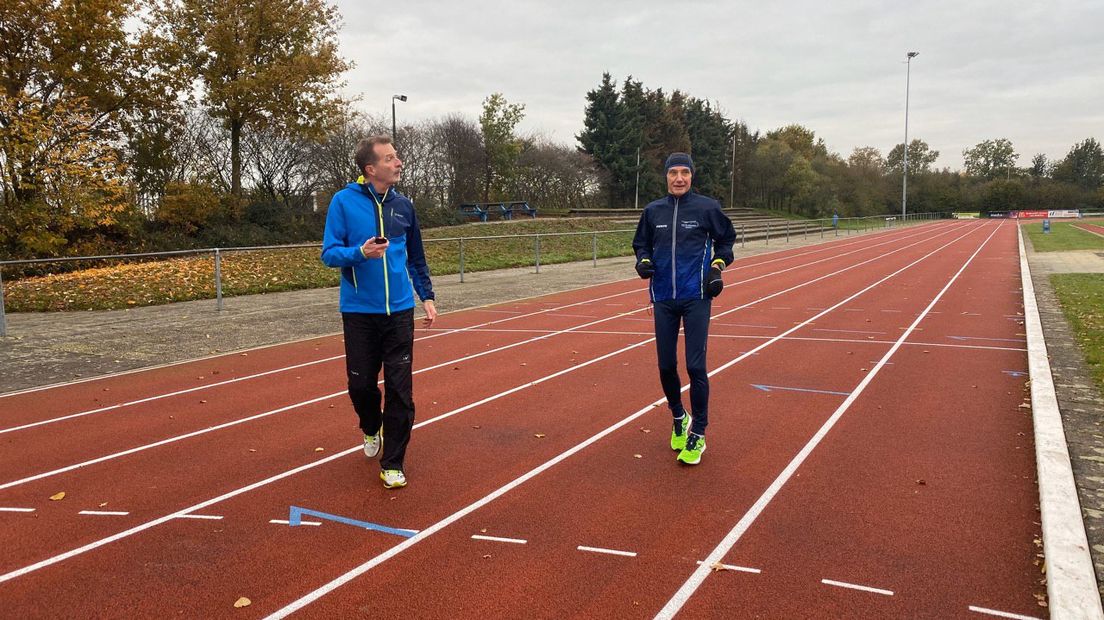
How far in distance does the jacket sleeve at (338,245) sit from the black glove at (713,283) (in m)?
2.04

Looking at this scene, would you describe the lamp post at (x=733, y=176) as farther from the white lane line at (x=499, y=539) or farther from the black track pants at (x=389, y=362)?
the white lane line at (x=499, y=539)

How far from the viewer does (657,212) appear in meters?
4.60

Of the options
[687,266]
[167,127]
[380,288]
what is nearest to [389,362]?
[380,288]

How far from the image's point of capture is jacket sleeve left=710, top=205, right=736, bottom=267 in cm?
447

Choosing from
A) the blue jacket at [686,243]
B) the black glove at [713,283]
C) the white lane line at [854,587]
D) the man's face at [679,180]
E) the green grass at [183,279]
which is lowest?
the white lane line at [854,587]

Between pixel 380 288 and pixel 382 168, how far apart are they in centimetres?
69

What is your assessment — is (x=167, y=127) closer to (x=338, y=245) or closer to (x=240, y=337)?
(x=240, y=337)

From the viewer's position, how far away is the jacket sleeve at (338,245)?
3.91 meters

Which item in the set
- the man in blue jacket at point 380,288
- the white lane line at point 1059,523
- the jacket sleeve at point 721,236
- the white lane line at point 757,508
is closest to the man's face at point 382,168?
the man in blue jacket at point 380,288

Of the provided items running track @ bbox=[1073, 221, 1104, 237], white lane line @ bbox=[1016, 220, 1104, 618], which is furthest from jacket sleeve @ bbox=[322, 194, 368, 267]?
running track @ bbox=[1073, 221, 1104, 237]

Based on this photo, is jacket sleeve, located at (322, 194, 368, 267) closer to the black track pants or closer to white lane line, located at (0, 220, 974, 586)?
the black track pants

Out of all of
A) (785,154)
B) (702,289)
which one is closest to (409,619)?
(702,289)

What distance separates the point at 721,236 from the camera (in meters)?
4.52

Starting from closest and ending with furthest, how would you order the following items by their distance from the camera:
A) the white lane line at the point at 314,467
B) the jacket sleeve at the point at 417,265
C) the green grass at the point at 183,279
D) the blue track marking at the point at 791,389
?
1. the white lane line at the point at 314,467
2. the jacket sleeve at the point at 417,265
3. the blue track marking at the point at 791,389
4. the green grass at the point at 183,279
